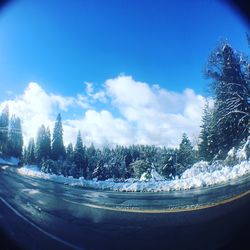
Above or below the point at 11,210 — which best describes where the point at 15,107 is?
above

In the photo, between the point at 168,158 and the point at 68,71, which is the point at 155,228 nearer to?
the point at 168,158

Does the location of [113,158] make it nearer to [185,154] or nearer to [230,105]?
[185,154]

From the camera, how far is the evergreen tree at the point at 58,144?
2.43m

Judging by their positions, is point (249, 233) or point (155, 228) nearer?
point (155, 228)

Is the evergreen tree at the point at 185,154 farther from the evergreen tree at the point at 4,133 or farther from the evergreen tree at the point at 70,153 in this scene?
the evergreen tree at the point at 4,133

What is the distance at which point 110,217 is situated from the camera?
229 centimetres

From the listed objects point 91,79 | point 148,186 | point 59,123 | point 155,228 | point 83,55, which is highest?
point 83,55

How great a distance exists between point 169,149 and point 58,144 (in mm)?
898

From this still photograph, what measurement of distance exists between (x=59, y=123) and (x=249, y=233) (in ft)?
7.63

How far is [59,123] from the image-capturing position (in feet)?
7.91

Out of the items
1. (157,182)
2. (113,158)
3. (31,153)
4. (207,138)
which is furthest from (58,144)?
(207,138)

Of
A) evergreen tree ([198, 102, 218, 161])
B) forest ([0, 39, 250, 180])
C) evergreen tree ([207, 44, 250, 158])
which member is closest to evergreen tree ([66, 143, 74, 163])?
forest ([0, 39, 250, 180])

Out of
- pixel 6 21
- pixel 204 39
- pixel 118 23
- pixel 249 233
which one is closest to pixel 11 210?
pixel 6 21

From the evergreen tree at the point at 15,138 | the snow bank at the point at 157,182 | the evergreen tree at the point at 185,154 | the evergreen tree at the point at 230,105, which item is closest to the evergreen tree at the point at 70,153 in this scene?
the snow bank at the point at 157,182
